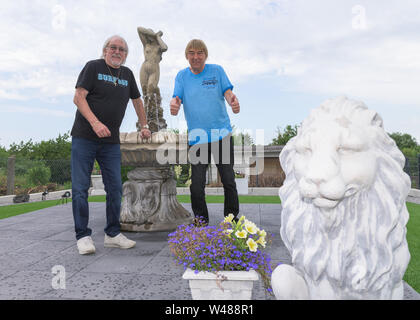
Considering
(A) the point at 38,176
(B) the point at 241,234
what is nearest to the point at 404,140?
(A) the point at 38,176

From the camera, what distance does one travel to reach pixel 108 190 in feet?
9.95

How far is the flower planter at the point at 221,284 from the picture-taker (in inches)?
64.1

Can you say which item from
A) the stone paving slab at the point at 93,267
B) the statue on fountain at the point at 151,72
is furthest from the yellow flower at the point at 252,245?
the statue on fountain at the point at 151,72

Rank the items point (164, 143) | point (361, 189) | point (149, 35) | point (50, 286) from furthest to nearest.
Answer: point (149, 35), point (164, 143), point (50, 286), point (361, 189)

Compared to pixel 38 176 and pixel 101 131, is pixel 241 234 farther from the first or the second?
pixel 38 176

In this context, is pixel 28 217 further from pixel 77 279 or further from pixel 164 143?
pixel 77 279

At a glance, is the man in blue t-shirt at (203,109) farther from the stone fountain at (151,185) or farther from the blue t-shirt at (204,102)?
the stone fountain at (151,185)

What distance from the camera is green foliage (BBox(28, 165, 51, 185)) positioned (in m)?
11.9

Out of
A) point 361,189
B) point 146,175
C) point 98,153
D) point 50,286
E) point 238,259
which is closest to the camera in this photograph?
point 361,189

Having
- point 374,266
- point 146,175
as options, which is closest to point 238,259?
point 374,266

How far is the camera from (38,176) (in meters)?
12.0

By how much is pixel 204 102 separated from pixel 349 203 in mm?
2217

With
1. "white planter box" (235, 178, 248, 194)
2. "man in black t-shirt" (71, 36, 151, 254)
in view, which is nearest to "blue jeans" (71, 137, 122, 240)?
"man in black t-shirt" (71, 36, 151, 254)

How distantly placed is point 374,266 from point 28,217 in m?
5.20
